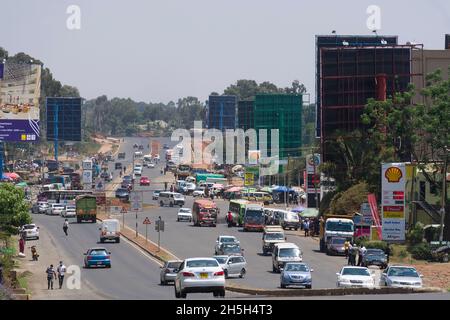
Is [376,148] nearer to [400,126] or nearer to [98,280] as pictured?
[400,126]

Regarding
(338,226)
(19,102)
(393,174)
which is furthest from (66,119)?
(393,174)

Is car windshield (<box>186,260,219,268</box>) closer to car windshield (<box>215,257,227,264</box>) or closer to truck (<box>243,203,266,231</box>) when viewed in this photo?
car windshield (<box>215,257,227,264</box>)

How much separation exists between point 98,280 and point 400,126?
32410mm

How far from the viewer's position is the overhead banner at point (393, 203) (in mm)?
62797

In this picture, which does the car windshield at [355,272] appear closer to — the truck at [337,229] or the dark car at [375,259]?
the dark car at [375,259]

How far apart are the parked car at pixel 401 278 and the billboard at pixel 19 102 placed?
40.5 meters

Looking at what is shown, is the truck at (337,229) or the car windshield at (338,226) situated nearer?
the truck at (337,229)

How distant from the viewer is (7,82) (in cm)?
8344

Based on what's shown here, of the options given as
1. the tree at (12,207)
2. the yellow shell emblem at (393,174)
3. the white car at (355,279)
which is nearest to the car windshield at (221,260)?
the white car at (355,279)

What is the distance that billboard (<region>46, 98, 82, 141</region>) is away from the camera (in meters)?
138

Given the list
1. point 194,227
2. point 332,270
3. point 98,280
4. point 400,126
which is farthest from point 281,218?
point 98,280

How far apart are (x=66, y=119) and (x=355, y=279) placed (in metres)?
101

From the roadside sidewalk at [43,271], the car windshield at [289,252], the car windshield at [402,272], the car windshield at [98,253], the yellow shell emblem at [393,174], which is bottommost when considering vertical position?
the roadside sidewalk at [43,271]

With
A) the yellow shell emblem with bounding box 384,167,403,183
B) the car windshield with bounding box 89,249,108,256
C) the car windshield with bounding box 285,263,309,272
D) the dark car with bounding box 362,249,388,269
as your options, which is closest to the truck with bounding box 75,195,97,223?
the car windshield with bounding box 89,249,108,256
